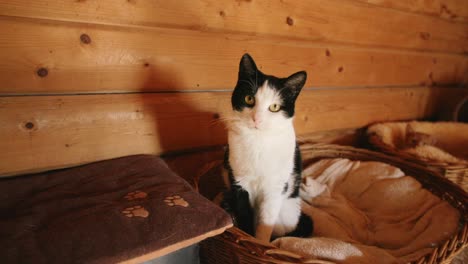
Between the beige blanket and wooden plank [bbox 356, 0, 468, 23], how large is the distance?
911 millimetres

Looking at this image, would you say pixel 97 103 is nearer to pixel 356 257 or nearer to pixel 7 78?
pixel 7 78

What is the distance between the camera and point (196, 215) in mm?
642

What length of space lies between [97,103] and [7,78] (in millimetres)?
239

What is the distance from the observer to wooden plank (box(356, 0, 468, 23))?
157 centimetres

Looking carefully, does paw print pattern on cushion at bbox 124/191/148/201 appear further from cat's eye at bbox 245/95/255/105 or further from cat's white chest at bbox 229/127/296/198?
cat's eye at bbox 245/95/255/105

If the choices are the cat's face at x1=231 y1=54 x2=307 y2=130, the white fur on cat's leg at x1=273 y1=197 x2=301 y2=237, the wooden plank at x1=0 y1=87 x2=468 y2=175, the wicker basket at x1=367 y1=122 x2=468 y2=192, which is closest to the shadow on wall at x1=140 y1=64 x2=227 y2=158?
the wooden plank at x1=0 y1=87 x2=468 y2=175

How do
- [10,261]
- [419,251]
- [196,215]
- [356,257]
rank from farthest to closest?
[419,251] < [356,257] < [196,215] < [10,261]

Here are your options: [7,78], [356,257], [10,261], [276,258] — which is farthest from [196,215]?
[7,78]

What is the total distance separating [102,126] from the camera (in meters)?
0.95

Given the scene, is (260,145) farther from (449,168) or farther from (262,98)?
(449,168)

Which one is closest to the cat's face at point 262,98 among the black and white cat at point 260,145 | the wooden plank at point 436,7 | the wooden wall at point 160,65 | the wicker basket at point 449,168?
the black and white cat at point 260,145

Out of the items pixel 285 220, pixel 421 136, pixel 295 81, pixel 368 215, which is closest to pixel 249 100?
pixel 295 81

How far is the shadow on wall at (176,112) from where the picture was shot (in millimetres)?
1021

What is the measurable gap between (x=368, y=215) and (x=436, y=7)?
1.46 meters
